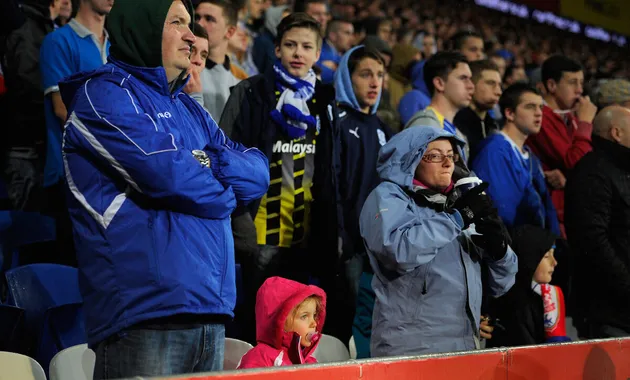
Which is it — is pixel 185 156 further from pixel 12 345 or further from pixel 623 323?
pixel 623 323

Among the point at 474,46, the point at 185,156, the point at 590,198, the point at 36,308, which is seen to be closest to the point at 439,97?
the point at 590,198

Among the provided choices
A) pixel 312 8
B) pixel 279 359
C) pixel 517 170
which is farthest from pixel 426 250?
pixel 312 8

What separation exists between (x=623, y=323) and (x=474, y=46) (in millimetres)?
3467

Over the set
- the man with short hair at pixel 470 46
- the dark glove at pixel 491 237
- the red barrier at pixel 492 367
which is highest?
the man with short hair at pixel 470 46

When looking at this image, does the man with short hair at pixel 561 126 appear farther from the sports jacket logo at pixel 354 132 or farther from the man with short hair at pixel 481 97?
the sports jacket logo at pixel 354 132

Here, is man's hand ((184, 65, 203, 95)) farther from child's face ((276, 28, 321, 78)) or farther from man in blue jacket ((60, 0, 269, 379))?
man in blue jacket ((60, 0, 269, 379))

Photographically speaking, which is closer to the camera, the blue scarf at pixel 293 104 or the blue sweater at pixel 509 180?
the blue scarf at pixel 293 104

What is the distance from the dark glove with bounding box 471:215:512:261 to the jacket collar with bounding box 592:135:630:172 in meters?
1.83

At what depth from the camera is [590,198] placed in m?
5.33

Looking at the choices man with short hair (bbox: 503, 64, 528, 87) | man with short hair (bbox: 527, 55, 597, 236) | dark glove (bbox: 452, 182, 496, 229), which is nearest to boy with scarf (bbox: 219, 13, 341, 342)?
dark glove (bbox: 452, 182, 496, 229)

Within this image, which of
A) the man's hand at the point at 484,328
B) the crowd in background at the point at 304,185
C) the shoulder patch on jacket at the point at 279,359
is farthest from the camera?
the man's hand at the point at 484,328

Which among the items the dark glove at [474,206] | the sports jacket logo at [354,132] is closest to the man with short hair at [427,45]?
the sports jacket logo at [354,132]

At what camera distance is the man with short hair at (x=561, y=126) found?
21.4 ft

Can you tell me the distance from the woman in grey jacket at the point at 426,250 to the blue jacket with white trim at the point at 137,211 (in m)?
1.24
